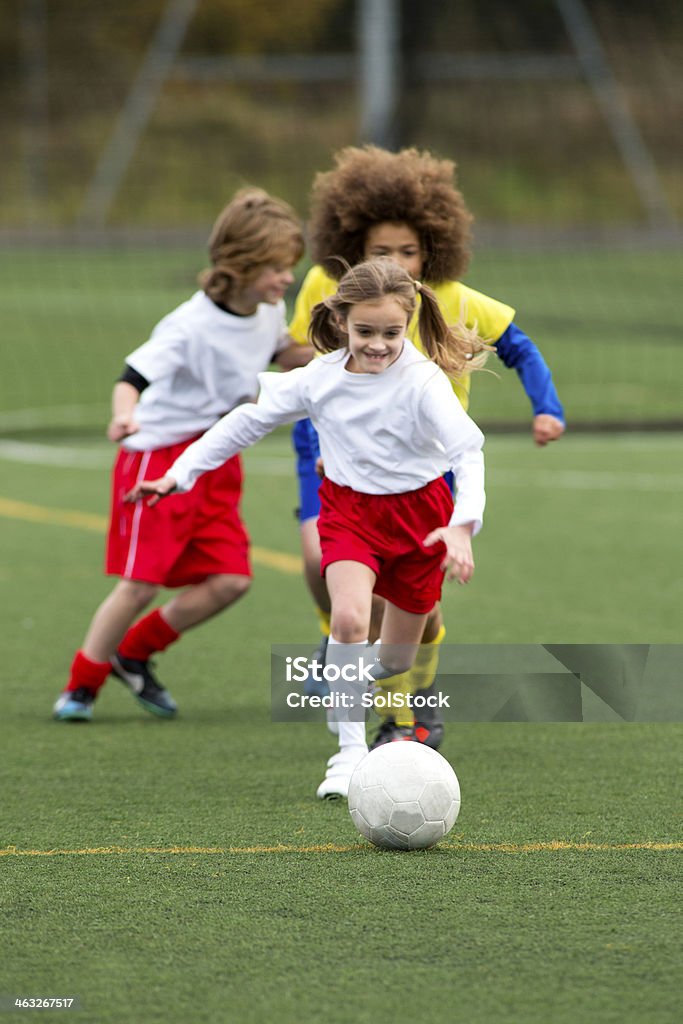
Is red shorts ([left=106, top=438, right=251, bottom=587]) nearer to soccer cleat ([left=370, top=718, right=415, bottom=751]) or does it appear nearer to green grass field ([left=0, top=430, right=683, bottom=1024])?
green grass field ([left=0, top=430, right=683, bottom=1024])

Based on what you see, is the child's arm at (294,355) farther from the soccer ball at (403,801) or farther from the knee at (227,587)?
the soccer ball at (403,801)

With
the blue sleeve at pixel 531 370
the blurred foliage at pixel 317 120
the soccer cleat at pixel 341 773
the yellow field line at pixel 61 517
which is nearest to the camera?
the soccer cleat at pixel 341 773

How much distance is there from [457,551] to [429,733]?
1122 mm

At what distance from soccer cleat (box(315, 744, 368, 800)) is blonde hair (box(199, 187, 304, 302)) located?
174 centimetres

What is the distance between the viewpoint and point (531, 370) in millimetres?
5301

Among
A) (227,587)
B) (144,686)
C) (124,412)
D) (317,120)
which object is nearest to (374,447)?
(124,412)

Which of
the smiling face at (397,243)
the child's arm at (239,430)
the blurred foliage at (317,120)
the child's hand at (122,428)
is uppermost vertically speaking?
the blurred foliage at (317,120)

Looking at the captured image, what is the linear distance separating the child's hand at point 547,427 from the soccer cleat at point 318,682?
3.34ft

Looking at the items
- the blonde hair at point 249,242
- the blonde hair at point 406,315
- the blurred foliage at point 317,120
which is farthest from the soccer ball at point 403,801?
the blurred foliage at point 317,120

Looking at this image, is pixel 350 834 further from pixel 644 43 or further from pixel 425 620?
pixel 644 43

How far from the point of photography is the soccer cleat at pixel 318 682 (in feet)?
18.6

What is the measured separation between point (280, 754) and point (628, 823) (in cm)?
130

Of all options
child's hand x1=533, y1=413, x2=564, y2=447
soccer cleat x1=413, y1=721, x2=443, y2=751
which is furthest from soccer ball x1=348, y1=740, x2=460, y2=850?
child's hand x1=533, y1=413, x2=564, y2=447

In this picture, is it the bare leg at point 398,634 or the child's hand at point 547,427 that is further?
the child's hand at point 547,427
